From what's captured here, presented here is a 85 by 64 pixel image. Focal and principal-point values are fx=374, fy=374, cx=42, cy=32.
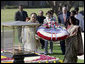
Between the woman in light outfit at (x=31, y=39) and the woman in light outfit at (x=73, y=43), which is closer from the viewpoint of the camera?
the woman in light outfit at (x=73, y=43)

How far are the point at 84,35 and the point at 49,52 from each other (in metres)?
1.57

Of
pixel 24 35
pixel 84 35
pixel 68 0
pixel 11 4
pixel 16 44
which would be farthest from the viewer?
pixel 11 4

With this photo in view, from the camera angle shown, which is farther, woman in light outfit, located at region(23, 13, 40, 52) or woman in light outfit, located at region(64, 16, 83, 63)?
woman in light outfit, located at region(23, 13, 40, 52)

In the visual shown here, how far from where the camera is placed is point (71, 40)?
10.9m

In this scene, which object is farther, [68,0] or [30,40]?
[68,0]

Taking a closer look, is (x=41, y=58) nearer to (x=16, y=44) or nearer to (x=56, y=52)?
(x=16, y=44)

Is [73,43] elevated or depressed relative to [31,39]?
elevated

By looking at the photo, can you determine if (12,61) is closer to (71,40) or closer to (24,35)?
(71,40)

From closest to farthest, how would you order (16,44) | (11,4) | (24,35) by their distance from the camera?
Answer: (16,44) < (24,35) < (11,4)

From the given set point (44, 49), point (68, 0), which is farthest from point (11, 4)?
point (44, 49)

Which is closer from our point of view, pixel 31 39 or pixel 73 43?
pixel 73 43

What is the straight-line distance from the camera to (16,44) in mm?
10547

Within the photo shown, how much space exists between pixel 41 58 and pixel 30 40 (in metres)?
2.69

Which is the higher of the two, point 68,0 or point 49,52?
point 68,0
